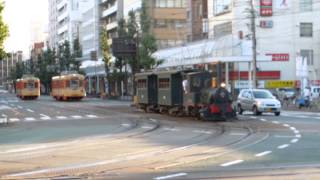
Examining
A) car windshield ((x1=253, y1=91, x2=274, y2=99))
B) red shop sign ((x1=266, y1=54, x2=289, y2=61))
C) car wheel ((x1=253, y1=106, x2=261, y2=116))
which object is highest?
red shop sign ((x1=266, y1=54, x2=289, y2=61))

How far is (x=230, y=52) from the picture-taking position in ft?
254

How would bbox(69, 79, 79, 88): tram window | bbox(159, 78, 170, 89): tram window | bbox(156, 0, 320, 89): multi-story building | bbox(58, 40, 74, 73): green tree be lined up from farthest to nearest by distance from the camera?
bbox(58, 40, 74, 73): green tree
bbox(69, 79, 79, 88): tram window
bbox(156, 0, 320, 89): multi-story building
bbox(159, 78, 170, 89): tram window

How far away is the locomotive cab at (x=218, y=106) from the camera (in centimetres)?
3506

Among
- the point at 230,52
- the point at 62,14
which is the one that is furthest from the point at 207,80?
the point at 62,14

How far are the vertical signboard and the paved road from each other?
53.1 m

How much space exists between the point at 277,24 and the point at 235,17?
5163mm

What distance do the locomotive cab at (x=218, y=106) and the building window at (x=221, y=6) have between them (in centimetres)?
5097

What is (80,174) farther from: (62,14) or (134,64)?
(62,14)

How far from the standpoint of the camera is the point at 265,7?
81500mm

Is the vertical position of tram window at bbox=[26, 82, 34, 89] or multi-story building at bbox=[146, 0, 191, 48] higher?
multi-story building at bbox=[146, 0, 191, 48]

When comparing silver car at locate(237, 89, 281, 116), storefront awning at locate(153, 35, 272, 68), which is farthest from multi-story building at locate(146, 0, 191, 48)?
silver car at locate(237, 89, 281, 116)

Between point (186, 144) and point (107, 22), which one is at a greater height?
point (107, 22)

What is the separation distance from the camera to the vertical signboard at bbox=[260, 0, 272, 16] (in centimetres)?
8138

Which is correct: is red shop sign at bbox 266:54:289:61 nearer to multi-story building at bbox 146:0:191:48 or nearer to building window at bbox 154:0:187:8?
multi-story building at bbox 146:0:191:48
